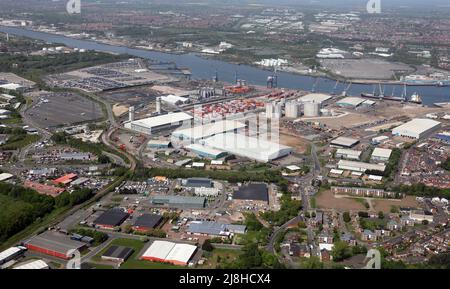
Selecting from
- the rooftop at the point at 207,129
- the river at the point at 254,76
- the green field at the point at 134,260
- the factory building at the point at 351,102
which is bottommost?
the green field at the point at 134,260

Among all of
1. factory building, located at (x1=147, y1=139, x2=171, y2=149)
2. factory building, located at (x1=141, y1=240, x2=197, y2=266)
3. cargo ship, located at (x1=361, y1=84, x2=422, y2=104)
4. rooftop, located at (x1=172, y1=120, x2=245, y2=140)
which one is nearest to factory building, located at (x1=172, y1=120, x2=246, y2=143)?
rooftop, located at (x1=172, y1=120, x2=245, y2=140)

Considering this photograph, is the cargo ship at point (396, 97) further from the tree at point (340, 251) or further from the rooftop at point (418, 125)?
the tree at point (340, 251)

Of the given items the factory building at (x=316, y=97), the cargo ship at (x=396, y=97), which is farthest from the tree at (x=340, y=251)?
the cargo ship at (x=396, y=97)

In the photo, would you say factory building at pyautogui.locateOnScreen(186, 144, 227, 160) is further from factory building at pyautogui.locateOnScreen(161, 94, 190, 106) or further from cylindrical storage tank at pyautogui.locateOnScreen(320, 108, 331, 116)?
cylindrical storage tank at pyautogui.locateOnScreen(320, 108, 331, 116)

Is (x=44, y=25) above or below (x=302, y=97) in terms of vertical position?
above

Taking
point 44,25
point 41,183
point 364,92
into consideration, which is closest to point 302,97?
point 364,92

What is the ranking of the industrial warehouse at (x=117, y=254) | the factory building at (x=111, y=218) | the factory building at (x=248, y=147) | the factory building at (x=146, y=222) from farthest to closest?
the factory building at (x=248, y=147)
the factory building at (x=111, y=218)
the factory building at (x=146, y=222)
the industrial warehouse at (x=117, y=254)

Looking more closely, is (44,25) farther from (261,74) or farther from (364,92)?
(364,92)
